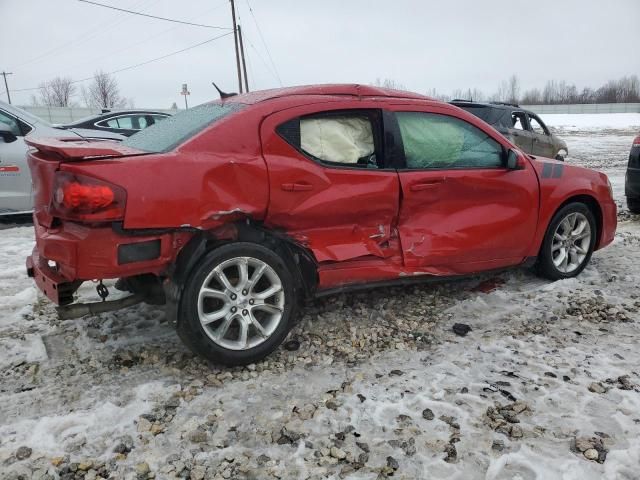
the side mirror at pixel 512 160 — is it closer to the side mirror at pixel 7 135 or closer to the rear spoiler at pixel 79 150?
the rear spoiler at pixel 79 150

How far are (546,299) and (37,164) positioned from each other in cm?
374

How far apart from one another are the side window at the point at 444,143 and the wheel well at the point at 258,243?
102 cm

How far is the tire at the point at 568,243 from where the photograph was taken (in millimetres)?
4422

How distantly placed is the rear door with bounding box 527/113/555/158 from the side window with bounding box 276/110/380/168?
8.82 m

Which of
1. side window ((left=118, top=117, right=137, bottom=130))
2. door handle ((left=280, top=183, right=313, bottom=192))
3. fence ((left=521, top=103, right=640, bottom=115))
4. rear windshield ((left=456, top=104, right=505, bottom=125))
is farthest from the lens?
fence ((left=521, top=103, right=640, bottom=115))

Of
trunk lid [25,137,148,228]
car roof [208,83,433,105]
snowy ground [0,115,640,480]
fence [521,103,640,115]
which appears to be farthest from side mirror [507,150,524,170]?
fence [521,103,640,115]

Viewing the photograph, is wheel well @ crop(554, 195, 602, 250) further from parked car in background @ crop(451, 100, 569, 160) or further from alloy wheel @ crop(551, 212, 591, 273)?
parked car in background @ crop(451, 100, 569, 160)

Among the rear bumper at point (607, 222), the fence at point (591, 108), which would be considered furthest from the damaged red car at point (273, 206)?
the fence at point (591, 108)

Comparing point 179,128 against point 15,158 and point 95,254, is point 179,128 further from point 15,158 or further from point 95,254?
point 15,158

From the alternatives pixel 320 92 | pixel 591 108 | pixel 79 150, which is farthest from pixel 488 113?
pixel 591 108

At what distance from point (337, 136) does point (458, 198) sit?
41.4 inches

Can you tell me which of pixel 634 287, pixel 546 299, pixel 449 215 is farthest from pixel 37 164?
pixel 634 287

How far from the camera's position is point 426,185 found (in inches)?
143

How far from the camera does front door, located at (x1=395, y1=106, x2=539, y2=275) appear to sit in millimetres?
3639
